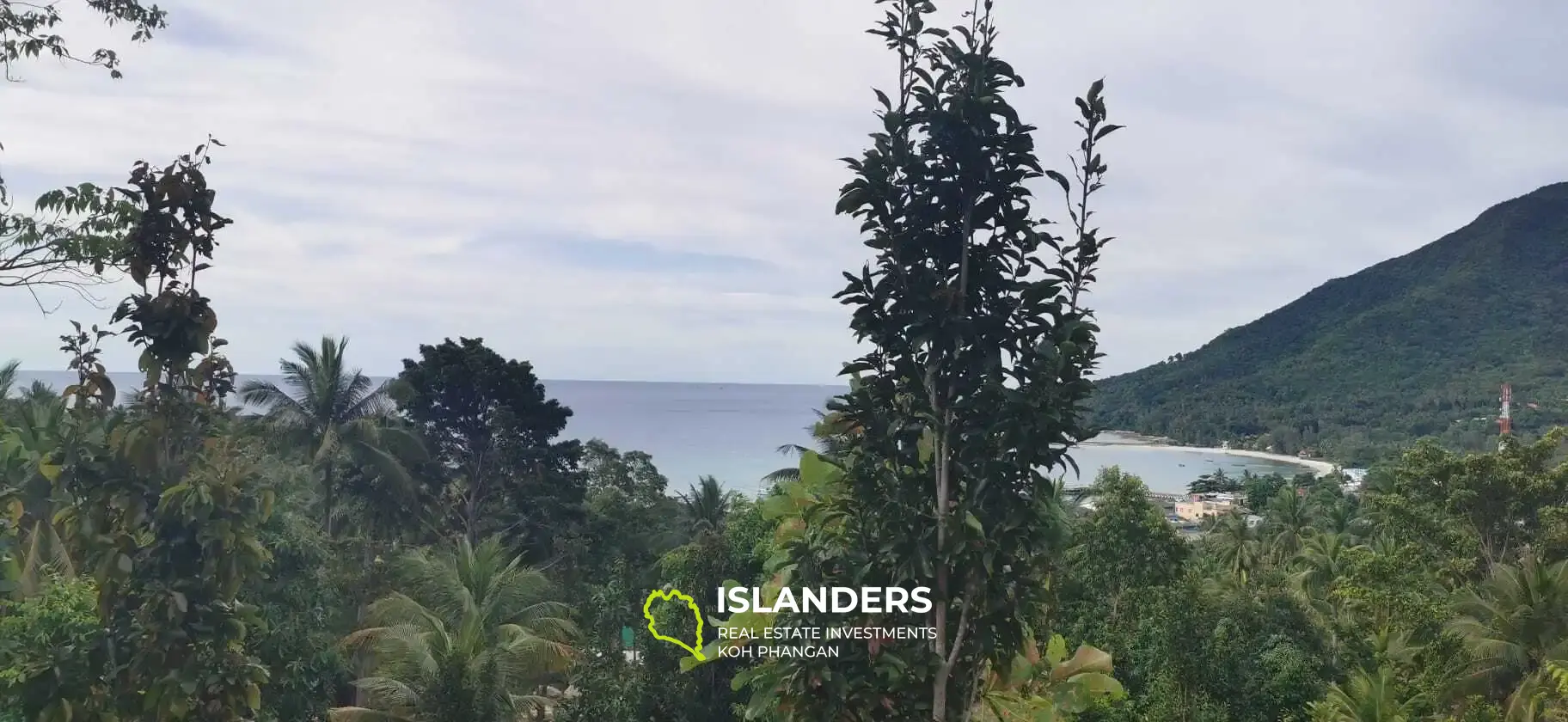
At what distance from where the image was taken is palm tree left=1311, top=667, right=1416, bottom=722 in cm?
805

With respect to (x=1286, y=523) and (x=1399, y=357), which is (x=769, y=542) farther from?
(x=1399, y=357)

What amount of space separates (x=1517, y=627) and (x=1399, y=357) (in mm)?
83070

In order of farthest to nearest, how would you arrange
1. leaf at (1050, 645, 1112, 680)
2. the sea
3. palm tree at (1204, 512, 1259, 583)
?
the sea
palm tree at (1204, 512, 1259, 583)
leaf at (1050, 645, 1112, 680)

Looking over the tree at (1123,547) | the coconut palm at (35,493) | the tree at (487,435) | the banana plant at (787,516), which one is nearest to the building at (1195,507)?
the tree at (487,435)

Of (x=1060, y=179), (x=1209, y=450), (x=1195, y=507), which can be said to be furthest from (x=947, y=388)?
(x=1209, y=450)

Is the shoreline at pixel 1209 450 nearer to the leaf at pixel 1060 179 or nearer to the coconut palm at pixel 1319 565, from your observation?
the coconut palm at pixel 1319 565

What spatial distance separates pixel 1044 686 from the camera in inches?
157

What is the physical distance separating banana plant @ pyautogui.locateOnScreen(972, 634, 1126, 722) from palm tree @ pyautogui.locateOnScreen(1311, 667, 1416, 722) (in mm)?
5604

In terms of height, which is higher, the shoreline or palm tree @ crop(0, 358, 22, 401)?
palm tree @ crop(0, 358, 22, 401)

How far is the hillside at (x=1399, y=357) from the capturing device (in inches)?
2653

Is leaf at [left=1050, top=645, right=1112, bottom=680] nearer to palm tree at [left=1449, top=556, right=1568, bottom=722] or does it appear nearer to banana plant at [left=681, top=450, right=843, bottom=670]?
banana plant at [left=681, top=450, right=843, bottom=670]

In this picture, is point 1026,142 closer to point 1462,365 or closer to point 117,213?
point 117,213

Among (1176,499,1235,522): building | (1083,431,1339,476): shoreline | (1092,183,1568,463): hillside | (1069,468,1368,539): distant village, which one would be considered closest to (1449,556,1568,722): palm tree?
(1069,468,1368,539): distant village

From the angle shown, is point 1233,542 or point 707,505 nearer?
point 707,505
